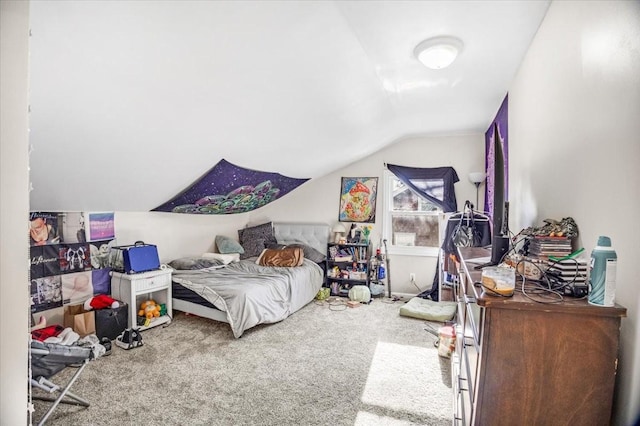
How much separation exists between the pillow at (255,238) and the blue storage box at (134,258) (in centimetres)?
162

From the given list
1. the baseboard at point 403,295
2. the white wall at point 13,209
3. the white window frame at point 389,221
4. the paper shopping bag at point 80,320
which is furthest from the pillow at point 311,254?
the white wall at point 13,209

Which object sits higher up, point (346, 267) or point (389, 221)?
point (389, 221)

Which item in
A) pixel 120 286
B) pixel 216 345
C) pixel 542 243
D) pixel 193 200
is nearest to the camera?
pixel 542 243

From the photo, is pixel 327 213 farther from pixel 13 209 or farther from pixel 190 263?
pixel 13 209

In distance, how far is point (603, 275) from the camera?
A: 104 cm

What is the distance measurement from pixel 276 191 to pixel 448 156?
8.26 ft

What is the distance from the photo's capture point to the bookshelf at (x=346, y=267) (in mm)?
4766

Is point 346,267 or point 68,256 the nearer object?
point 68,256

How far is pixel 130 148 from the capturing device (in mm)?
2396

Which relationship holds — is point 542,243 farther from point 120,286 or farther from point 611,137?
point 120,286

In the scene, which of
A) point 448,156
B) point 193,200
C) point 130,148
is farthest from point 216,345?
point 448,156

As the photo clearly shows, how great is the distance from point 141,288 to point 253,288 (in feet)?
3.65

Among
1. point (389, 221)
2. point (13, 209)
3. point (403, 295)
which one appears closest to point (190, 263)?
point (389, 221)

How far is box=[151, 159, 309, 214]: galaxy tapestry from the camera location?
3.38 meters
